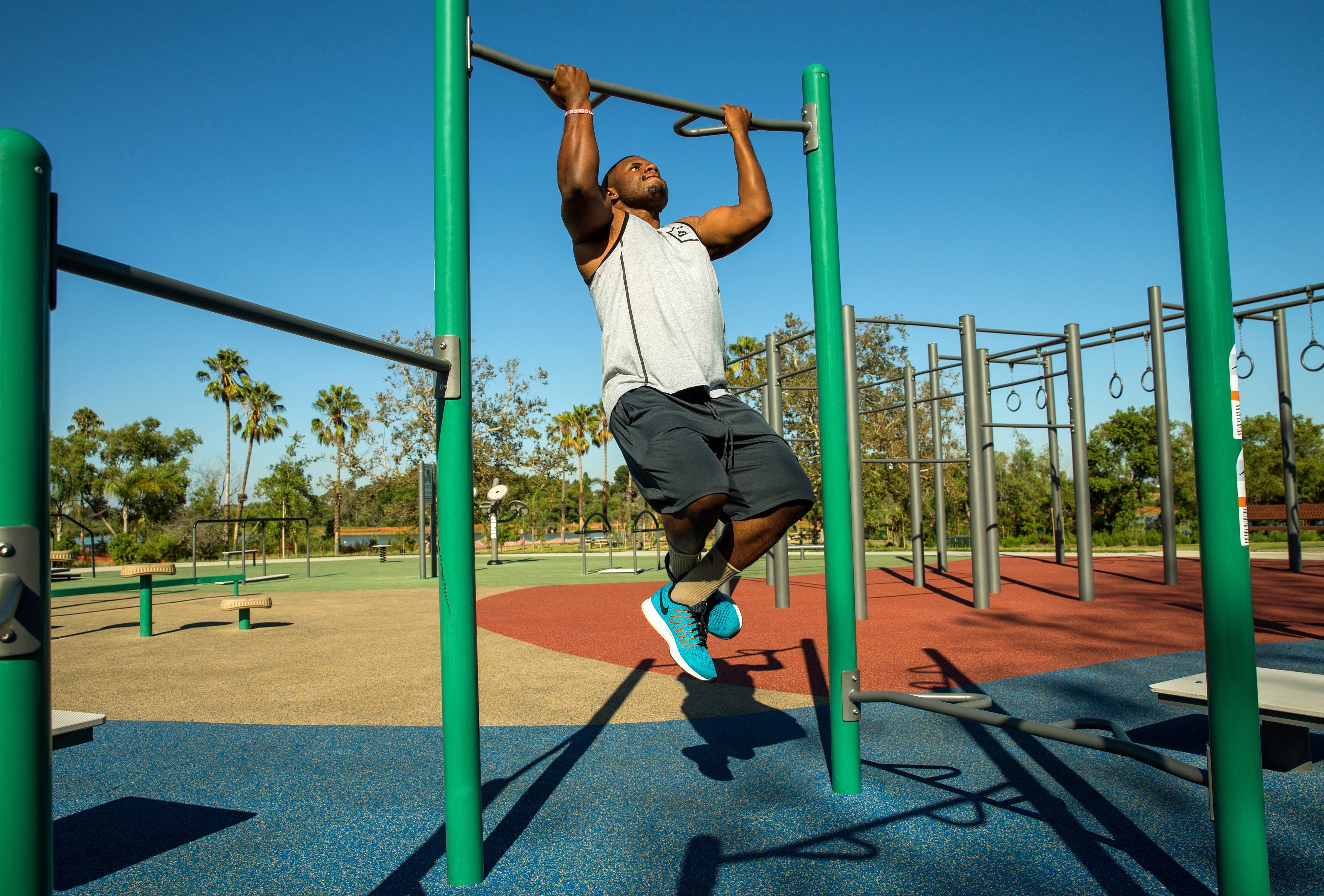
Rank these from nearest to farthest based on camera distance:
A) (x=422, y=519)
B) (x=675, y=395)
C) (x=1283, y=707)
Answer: (x=1283, y=707), (x=675, y=395), (x=422, y=519)

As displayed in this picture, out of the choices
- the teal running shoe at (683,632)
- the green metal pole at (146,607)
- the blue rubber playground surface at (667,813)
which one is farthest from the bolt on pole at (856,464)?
the green metal pole at (146,607)

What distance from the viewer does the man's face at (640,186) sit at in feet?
8.13

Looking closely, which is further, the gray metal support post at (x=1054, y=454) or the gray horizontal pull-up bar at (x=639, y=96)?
the gray metal support post at (x=1054, y=454)

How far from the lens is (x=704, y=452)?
1.98 m

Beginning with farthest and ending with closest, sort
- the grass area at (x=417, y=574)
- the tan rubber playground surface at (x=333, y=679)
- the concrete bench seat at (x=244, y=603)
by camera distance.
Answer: the grass area at (x=417, y=574)
the concrete bench seat at (x=244, y=603)
the tan rubber playground surface at (x=333, y=679)

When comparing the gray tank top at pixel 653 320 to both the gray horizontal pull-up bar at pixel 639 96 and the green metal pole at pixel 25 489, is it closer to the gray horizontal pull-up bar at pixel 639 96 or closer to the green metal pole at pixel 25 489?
the gray horizontal pull-up bar at pixel 639 96

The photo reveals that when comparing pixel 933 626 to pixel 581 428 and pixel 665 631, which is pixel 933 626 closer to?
pixel 665 631

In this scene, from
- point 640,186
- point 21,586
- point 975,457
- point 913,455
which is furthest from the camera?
point 913,455

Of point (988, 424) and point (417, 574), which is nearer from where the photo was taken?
point (988, 424)

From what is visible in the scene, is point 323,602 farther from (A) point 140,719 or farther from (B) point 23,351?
(B) point 23,351

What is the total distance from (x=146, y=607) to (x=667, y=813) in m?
5.90

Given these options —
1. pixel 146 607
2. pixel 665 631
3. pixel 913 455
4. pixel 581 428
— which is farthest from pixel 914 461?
pixel 581 428

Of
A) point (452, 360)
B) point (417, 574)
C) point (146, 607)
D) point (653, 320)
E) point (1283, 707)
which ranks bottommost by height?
point (417, 574)

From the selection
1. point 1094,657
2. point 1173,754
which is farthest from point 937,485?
point 1173,754
